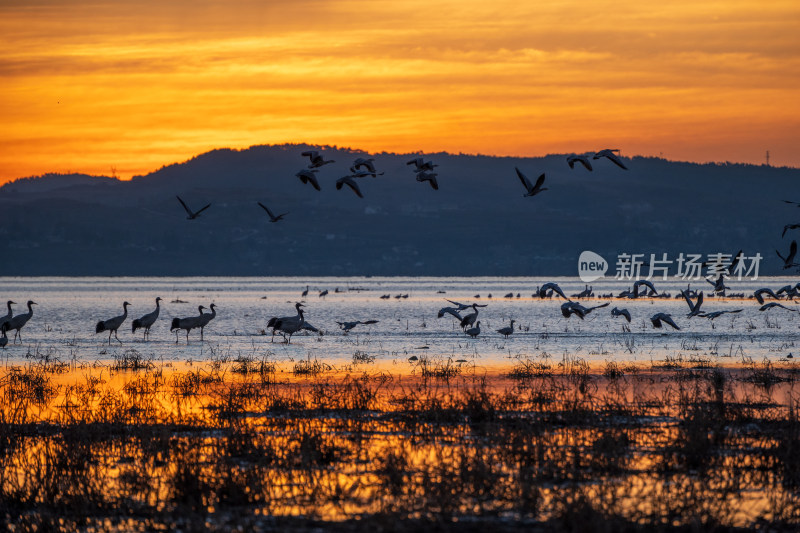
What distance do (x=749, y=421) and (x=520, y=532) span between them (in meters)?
6.20

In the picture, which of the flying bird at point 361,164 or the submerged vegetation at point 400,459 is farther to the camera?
the flying bird at point 361,164

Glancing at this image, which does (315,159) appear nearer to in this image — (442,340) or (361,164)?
(361,164)

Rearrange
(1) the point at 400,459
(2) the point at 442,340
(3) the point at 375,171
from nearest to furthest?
(1) the point at 400,459, (3) the point at 375,171, (2) the point at 442,340

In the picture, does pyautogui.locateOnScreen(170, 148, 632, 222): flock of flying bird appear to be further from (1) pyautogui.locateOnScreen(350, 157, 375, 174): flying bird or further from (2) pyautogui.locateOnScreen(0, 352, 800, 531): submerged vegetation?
(2) pyautogui.locateOnScreen(0, 352, 800, 531): submerged vegetation

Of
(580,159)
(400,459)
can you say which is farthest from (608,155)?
(400,459)

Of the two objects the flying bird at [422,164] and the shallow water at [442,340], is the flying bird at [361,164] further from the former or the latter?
the shallow water at [442,340]

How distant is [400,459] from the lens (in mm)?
11336

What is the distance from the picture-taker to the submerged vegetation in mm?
9625

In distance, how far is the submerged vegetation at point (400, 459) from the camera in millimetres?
9625

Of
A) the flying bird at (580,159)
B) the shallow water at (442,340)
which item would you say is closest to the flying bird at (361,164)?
the flying bird at (580,159)

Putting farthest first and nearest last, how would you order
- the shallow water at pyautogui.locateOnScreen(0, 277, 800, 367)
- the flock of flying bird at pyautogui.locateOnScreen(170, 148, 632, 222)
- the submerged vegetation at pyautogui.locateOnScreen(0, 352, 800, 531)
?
1. the shallow water at pyautogui.locateOnScreen(0, 277, 800, 367)
2. the flock of flying bird at pyautogui.locateOnScreen(170, 148, 632, 222)
3. the submerged vegetation at pyautogui.locateOnScreen(0, 352, 800, 531)

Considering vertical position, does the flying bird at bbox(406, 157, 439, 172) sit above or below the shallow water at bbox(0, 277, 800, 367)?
above

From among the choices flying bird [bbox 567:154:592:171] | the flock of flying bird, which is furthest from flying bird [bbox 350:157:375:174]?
flying bird [bbox 567:154:592:171]

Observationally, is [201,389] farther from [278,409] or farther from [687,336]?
[687,336]
